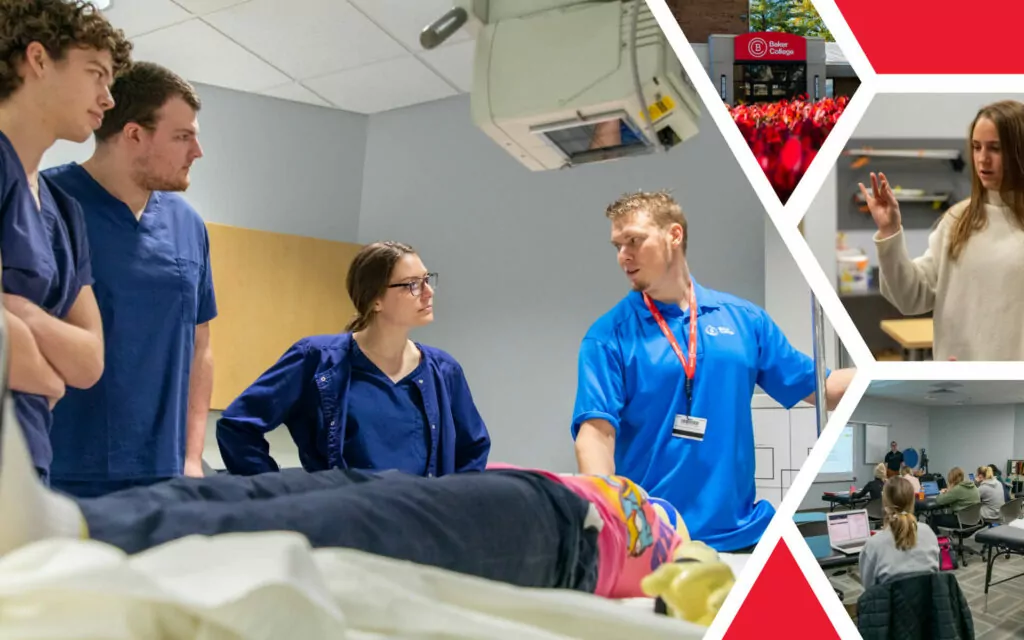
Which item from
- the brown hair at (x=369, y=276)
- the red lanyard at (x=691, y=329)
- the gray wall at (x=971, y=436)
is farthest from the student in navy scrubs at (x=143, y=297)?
the gray wall at (x=971, y=436)

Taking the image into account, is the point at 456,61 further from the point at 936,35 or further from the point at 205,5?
the point at 936,35

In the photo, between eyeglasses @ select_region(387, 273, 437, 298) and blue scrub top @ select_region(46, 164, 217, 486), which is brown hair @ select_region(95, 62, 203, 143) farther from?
eyeglasses @ select_region(387, 273, 437, 298)

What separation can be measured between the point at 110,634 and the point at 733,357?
570mm

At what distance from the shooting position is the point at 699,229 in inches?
30.1

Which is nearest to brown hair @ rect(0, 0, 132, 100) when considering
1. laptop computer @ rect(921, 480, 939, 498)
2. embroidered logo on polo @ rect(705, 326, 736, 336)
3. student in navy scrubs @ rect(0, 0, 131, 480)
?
student in navy scrubs @ rect(0, 0, 131, 480)

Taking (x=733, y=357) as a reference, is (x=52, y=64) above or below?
above

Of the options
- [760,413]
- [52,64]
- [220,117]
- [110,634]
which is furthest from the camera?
[760,413]

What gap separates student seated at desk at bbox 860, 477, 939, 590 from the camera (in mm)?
744

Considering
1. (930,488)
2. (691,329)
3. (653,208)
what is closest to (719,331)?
(691,329)

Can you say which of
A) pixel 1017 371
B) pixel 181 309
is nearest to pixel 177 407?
pixel 181 309

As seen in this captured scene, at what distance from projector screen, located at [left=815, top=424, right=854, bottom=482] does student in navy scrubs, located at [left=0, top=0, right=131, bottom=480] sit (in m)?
0.59

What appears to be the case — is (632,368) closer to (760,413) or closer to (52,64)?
(760,413)

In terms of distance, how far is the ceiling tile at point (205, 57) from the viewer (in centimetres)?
60

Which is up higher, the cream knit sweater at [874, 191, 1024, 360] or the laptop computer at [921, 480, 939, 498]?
the cream knit sweater at [874, 191, 1024, 360]
